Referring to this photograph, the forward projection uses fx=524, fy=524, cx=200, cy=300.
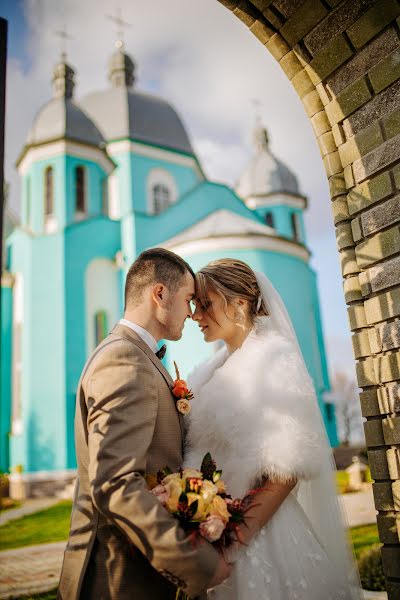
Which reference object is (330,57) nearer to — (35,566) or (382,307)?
(382,307)

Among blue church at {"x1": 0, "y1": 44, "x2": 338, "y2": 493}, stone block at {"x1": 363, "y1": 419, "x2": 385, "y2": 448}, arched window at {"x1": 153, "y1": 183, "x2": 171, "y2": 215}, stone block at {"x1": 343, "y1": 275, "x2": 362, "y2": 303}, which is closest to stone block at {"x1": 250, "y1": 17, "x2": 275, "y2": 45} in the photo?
stone block at {"x1": 343, "y1": 275, "x2": 362, "y2": 303}

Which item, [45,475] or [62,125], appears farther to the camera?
[62,125]

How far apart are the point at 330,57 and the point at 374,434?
2402 mm

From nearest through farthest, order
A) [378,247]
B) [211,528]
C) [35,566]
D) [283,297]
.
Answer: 1. [211,528]
2. [378,247]
3. [35,566]
4. [283,297]

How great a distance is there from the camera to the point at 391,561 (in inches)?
116

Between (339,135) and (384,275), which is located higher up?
(339,135)

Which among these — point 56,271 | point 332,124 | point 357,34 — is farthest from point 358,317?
point 56,271

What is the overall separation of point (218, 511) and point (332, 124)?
2556 mm

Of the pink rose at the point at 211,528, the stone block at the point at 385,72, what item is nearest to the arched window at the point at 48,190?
the stone block at the point at 385,72

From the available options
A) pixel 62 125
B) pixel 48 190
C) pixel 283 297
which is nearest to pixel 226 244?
pixel 283 297

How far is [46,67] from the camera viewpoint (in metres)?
24.2

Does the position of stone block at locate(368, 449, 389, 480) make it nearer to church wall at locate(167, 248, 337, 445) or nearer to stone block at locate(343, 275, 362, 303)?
stone block at locate(343, 275, 362, 303)

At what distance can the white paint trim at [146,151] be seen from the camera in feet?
73.6

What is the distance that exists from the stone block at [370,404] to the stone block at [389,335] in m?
0.28
